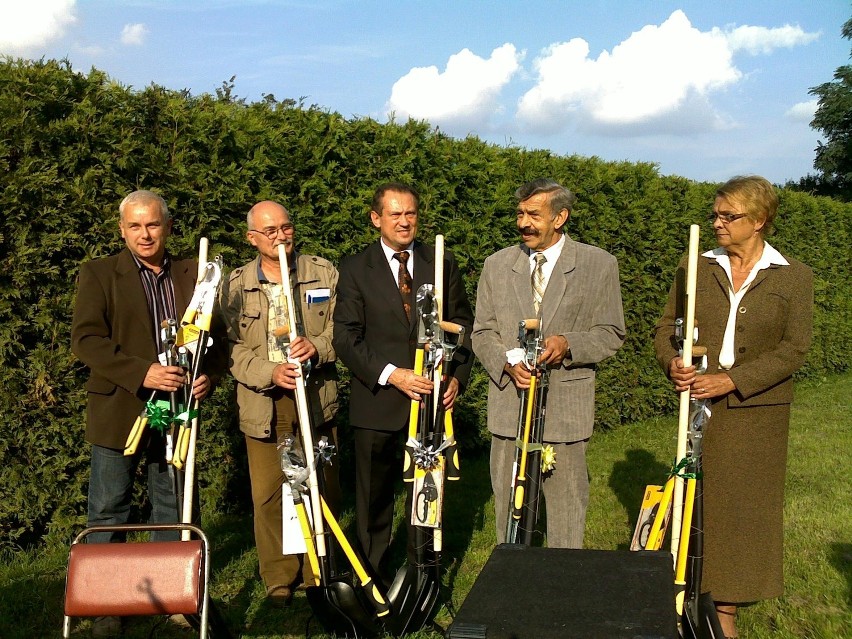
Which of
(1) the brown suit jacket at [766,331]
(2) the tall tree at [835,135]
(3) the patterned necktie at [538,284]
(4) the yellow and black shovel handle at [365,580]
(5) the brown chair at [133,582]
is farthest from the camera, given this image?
(2) the tall tree at [835,135]

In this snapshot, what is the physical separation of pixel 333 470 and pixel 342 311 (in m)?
0.91

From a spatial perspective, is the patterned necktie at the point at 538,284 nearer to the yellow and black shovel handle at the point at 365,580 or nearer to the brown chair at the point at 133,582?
the yellow and black shovel handle at the point at 365,580

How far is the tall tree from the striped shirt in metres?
30.6

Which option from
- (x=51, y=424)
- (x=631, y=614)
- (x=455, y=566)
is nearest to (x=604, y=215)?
(x=455, y=566)

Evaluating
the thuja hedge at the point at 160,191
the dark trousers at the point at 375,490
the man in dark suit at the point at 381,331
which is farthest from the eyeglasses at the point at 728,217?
the thuja hedge at the point at 160,191

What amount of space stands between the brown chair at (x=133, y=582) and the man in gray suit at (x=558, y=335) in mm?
1503

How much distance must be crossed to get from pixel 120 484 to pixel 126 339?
2.27ft

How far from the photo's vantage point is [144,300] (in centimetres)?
368

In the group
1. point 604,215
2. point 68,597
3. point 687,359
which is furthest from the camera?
point 604,215

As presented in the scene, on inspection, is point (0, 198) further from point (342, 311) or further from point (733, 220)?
point (733, 220)

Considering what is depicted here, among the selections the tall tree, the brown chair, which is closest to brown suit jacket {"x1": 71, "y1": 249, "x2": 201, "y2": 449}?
the brown chair

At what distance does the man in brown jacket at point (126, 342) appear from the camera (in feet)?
11.5

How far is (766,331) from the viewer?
3.49m

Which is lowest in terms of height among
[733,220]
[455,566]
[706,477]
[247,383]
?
[455,566]
